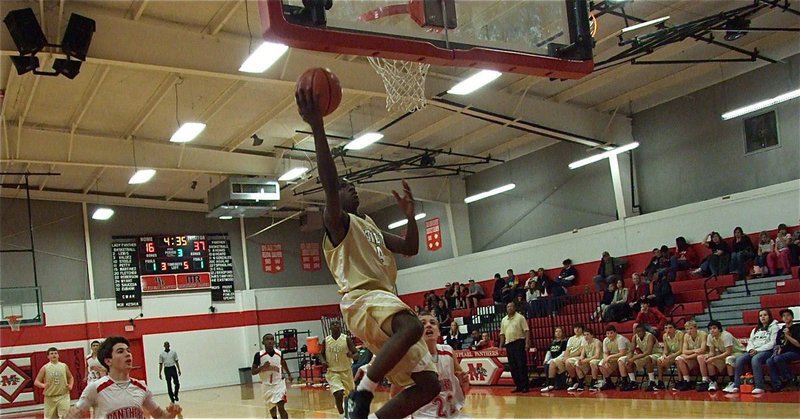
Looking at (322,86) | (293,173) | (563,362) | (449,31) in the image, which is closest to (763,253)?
(563,362)

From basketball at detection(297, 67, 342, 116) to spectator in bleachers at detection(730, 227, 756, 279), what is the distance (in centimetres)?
1297

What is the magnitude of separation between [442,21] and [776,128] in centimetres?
1254

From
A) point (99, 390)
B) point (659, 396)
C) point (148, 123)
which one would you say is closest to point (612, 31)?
point (659, 396)

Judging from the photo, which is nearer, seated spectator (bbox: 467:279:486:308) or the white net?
the white net

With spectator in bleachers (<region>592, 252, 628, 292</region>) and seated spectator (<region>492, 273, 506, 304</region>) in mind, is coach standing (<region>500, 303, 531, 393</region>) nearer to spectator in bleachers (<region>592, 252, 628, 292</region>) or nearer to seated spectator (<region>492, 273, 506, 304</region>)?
spectator in bleachers (<region>592, 252, 628, 292</region>)

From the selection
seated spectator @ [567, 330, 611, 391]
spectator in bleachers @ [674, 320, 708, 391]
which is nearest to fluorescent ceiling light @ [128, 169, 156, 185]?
seated spectator @ [567, 330, 611, 391]

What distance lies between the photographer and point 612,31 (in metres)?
14.6

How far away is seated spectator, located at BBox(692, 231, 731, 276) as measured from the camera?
15.4m

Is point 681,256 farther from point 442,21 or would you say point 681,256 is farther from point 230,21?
point 442,21

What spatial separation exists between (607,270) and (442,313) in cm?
537

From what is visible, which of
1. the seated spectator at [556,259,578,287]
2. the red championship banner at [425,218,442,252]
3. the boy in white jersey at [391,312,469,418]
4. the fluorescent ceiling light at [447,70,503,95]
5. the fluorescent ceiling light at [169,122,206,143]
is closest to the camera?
the boy in white jersey at [391,312,469,418]

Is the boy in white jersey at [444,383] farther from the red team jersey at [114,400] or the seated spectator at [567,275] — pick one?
the seated spectator at [567,275]

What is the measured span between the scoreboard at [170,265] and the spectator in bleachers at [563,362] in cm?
1540

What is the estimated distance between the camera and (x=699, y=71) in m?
17.3
